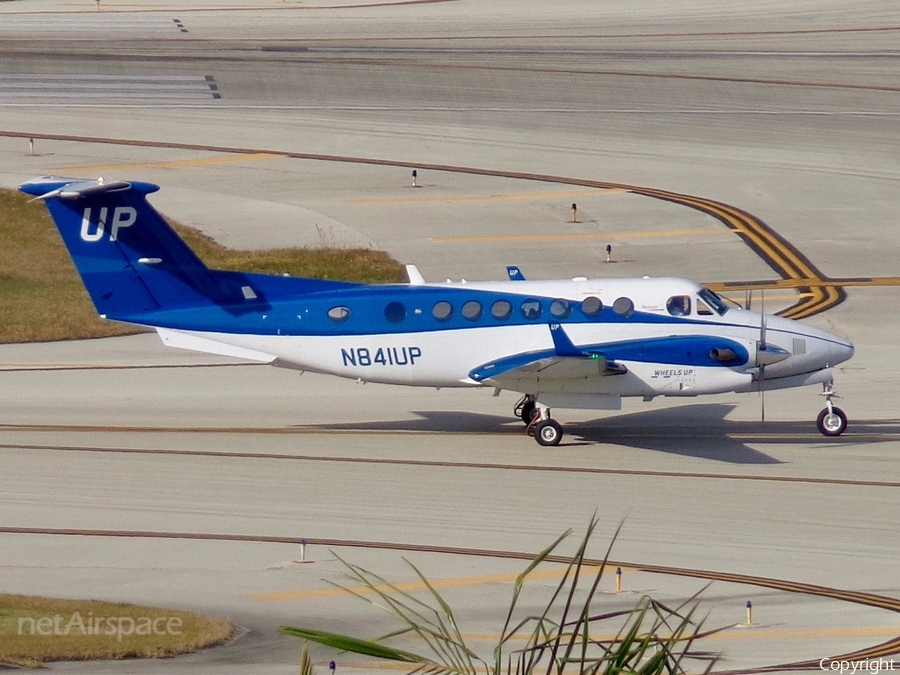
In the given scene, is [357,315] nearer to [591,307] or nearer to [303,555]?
[591,307]

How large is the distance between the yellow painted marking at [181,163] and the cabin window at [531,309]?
926 inches

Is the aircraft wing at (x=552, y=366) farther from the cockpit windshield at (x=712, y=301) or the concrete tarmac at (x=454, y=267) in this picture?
the cockpit windshield at (x=712, y=301)

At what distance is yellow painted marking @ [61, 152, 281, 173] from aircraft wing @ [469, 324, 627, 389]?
2369cm

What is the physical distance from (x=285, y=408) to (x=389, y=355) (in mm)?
3384

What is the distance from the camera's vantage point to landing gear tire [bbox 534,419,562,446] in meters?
21.0

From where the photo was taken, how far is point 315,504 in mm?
18312

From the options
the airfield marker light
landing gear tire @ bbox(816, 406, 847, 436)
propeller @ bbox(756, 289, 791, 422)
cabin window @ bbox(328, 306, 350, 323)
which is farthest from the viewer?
landing gear tire @ bbox(816, 406, 847, 436)

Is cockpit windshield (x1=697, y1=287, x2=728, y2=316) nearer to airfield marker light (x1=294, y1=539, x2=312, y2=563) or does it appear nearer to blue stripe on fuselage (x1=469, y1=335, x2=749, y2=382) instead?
blue stripe on fuselage (x1=469, y1=335, x2=749, y2=382)

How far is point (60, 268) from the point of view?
116 feet

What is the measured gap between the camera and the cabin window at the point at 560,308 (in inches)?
823

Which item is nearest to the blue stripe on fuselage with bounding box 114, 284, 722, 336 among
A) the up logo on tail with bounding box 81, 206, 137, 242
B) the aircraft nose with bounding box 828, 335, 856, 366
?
the up logo on tail with bounding box 81, 206, 137, 242

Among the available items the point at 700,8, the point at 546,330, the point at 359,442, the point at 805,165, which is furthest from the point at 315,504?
the point at 700,8

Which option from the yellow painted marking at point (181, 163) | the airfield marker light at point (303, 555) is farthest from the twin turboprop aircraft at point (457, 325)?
the yellow painted marking at point (181, 163)

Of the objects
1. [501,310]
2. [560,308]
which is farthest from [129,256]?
[560,308]
